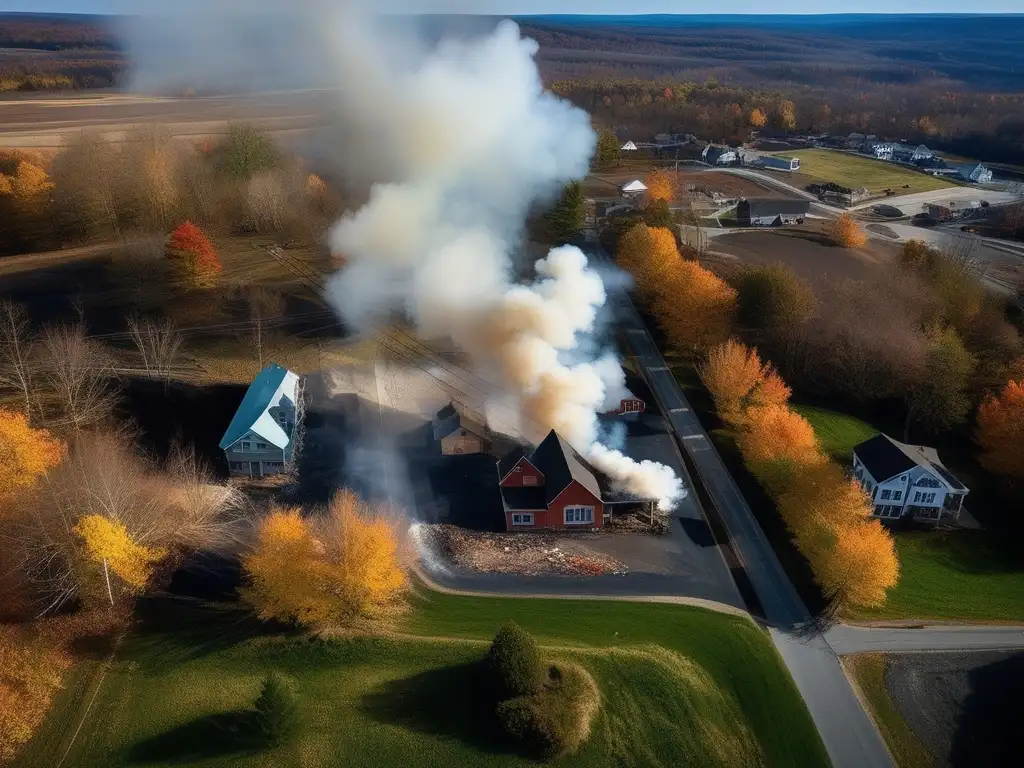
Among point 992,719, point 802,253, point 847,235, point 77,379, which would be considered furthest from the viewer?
point 847,235

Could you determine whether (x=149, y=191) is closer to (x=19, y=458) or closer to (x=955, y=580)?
(x=19, y=458)

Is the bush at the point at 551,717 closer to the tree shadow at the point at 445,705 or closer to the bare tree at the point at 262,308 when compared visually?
the tree shadow at the point at 445,705

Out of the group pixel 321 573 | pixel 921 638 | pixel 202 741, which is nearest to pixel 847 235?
pixel 921 638

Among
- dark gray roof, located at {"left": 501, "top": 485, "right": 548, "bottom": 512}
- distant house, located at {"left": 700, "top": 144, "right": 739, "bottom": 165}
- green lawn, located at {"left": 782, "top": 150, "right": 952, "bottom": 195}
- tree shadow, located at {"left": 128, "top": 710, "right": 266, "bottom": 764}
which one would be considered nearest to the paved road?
dark gray roof, located at {"left": 501, "top": 485, "right": 548, "bottom": 512}

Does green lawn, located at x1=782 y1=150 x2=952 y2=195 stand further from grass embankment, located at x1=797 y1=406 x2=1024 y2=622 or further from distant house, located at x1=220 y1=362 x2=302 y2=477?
distant house, located at x1=220 y1=362 x2=302 y2=477

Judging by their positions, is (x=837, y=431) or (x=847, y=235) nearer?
(x=837, y=431)

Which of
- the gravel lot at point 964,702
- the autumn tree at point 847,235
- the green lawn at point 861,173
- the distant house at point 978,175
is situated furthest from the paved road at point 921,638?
the distant house at point 978,175
